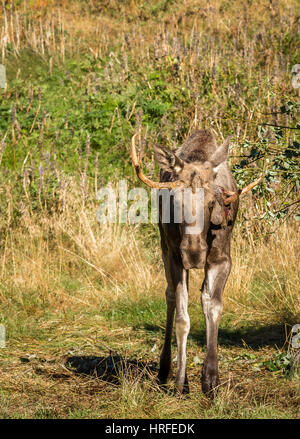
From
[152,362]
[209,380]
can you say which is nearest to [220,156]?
[209,380]

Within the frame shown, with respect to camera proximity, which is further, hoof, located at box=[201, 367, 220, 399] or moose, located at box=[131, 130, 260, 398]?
hoof, located at box=[201, 367, 220, 399]

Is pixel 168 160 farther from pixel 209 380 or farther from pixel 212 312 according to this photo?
pixel 209 380

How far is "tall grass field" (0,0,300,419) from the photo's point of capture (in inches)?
225

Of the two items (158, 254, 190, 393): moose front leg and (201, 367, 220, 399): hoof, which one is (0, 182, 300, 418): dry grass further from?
(158, 254, 190, 393): moose front leg

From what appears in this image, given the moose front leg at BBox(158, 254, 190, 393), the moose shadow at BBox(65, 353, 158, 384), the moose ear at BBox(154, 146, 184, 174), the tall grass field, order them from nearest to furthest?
the moose ear at BBox(154, 146, 184, 174) < the moose front leg at BBox(158, 254, 190, 393) < the tall grass field < the moose shadow at BBox(65, 353, 158, 384)

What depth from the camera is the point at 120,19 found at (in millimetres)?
18344

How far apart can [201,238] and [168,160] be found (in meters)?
0.69

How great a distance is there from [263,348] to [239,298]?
126 cm

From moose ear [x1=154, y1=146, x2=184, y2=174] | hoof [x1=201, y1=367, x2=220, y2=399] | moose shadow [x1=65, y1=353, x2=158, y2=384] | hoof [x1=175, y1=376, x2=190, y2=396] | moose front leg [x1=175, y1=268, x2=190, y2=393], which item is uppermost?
moose ear [x1=154, y1=146, x2=184, y2=174]

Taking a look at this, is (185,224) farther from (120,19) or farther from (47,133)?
(120,19)

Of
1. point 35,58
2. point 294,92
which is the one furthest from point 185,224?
point 35,58

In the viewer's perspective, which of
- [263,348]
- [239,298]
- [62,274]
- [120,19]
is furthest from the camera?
[120,19]

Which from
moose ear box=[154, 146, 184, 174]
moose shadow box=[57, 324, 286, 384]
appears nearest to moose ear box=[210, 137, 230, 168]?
moose ear box=[154, 146, 184, 174]

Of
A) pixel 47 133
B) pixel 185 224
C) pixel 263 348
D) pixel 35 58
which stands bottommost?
pixel 263 348
